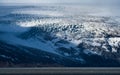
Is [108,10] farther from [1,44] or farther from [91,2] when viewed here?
[1,44]

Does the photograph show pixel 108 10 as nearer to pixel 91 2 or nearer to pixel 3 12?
pixel 91 2

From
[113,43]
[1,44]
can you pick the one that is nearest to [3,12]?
[1,44]

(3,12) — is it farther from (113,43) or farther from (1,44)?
(113,43)

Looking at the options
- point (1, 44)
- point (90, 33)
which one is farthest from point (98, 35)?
point (1, 44)
